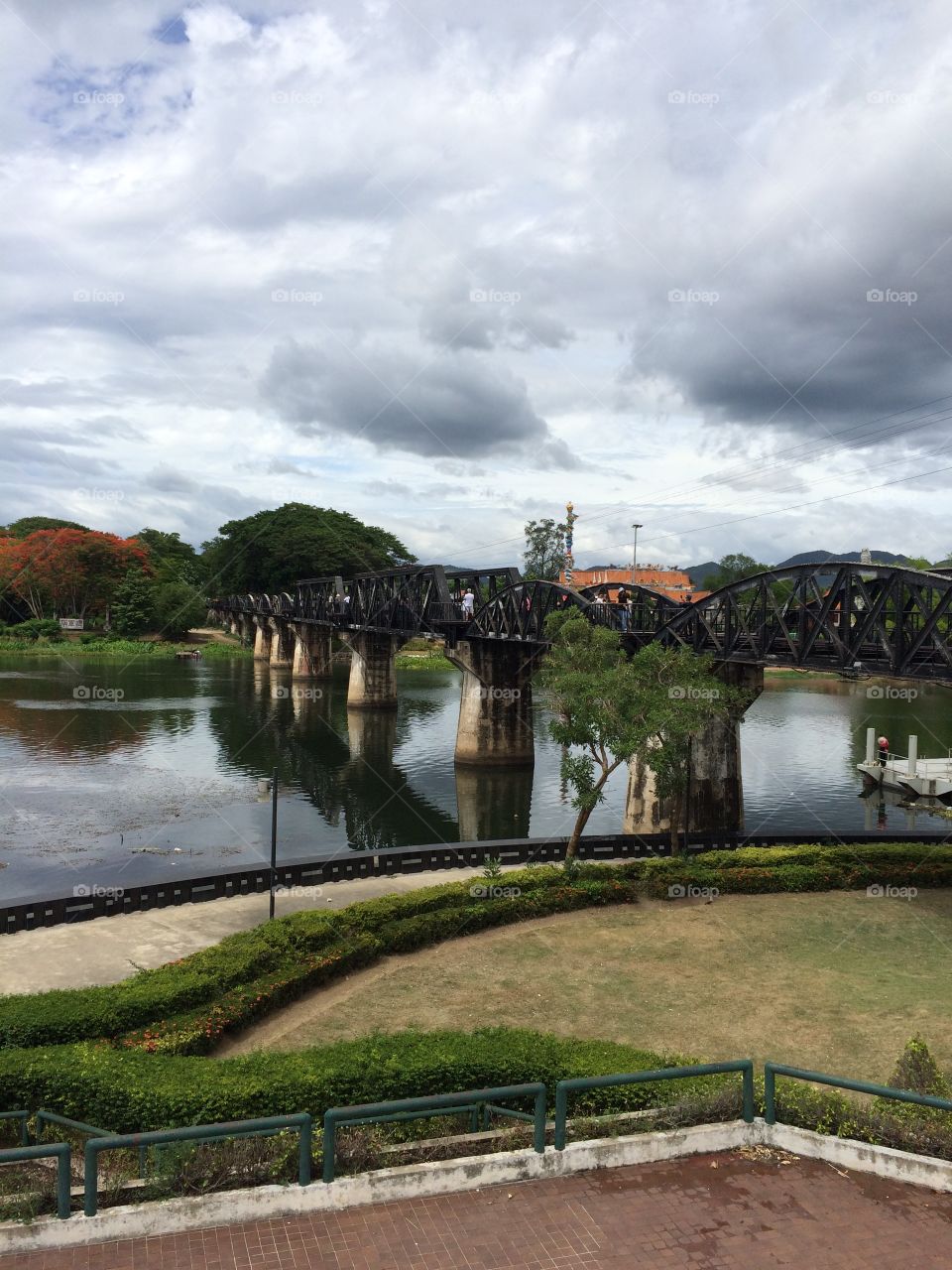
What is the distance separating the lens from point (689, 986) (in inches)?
763

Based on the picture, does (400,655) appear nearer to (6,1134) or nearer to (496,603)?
(496,603)


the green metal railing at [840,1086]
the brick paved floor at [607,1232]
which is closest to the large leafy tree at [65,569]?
the brick paved floor at [607,1232]

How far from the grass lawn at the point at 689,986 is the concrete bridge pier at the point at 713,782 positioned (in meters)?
12.9

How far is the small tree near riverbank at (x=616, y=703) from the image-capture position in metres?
27.9

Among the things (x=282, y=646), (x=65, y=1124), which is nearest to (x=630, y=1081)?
(x=65, y=1124)

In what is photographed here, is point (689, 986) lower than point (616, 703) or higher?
lower

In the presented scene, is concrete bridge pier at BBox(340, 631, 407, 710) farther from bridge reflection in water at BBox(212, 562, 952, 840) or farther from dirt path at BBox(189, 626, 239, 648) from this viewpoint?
dirt path at BBox(189, 626, 239, 648)

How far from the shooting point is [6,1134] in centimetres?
1172

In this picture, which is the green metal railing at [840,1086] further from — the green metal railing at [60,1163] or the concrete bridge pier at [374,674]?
the concrete bridge pier at [374,674]

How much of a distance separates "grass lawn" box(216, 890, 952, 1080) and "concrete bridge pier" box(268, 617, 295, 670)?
10050 centimetres

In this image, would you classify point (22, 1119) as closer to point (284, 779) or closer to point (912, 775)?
point (284, 779)

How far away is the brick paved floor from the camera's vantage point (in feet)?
28.1

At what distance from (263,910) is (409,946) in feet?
14.5

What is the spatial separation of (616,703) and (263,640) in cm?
10851
